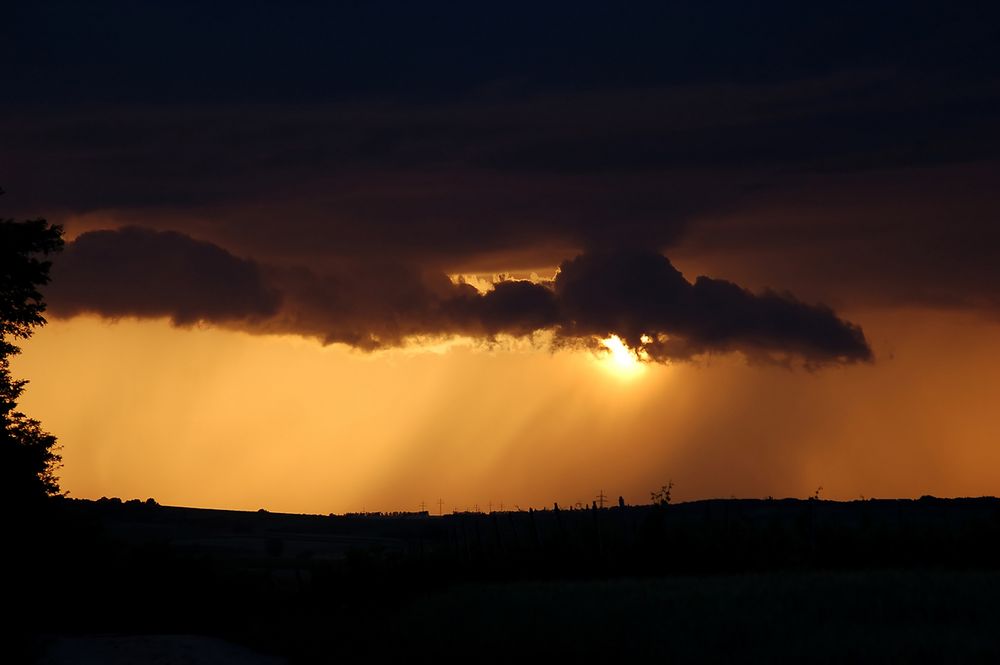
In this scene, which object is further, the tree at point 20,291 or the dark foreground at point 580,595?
the tree at point 20,291

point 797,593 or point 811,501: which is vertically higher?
point 811,501

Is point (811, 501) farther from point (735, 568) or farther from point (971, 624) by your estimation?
point (971, 624)

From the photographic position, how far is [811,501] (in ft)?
172

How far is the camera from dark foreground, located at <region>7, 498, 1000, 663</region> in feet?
89.9

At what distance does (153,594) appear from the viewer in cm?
5769

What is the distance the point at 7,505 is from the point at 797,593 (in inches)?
1056

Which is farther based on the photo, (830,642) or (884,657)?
(830,642)

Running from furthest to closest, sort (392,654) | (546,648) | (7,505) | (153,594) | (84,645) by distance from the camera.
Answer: (153,594) < (7,505) < (84,645) < (392,654) < (546,648)

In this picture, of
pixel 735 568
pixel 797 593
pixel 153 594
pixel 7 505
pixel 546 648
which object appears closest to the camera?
pixel 546 648

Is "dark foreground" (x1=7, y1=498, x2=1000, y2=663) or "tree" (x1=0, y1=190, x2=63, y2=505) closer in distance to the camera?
"dark foreground" (x1=7, y1=498, x2=1000, y2=663)

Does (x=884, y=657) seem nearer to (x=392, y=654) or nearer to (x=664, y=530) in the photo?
(x=392, y=654)

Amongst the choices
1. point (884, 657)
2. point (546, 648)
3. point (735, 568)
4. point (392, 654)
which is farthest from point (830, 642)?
point (735, 568)

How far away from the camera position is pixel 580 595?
1437 inches

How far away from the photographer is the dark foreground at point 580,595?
27.4 meters
